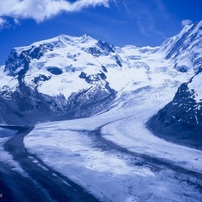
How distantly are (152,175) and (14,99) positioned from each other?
14018cm

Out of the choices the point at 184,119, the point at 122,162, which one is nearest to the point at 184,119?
the point at 184,119

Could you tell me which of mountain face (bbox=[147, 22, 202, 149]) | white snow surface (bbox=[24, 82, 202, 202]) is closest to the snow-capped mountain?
mountain face (bbox=[147, 22, 202, 149])

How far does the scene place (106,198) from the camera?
4262 cm

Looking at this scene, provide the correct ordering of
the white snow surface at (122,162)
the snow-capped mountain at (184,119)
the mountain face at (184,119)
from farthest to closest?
the snow-capped mountain at (184,119), the mountain face at (184,119), the white snow surface at (122,162)

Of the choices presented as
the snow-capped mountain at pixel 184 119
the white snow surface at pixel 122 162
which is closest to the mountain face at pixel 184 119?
the snow-capped mountain at pixel 184 119

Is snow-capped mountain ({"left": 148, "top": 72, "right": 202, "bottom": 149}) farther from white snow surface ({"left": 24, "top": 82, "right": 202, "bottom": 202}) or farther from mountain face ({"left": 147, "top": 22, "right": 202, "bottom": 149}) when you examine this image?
white snow surface ({"left": 24, "top": 82, "right": 202, "bottom": 202})

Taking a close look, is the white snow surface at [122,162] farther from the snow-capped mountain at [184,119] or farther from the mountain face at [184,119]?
the snow-capped mountain at [184,119]

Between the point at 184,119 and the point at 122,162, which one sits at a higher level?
the point at 184,119

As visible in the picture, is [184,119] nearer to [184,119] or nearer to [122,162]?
[184,119]

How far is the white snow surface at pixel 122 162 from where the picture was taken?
45312 mm

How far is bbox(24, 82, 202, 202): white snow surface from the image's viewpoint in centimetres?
4531

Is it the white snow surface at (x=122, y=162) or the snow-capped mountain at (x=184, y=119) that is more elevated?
the snow-capped mountain at (x=184, y=119)

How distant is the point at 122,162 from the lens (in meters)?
62.7

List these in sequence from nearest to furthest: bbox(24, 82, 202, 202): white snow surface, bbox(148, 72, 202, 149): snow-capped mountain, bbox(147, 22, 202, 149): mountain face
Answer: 1. bbox(24, 82, 202, 202): white snow surface
2. bbox(147, 22, 202, 149): mountain face
3. bbox(148, 72, 202, 149): snow-capped mountain
